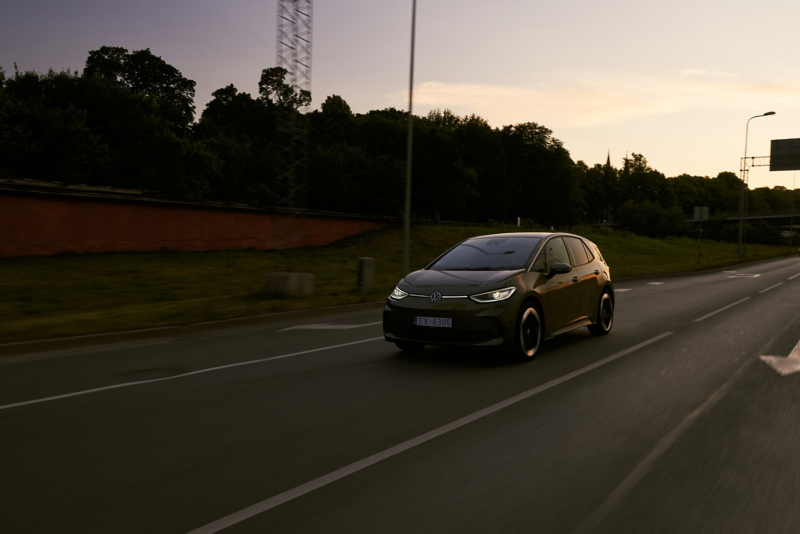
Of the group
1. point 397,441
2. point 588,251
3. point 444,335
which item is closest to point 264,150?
point 588,251

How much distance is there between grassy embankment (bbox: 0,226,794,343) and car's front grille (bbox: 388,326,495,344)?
5.49 meters

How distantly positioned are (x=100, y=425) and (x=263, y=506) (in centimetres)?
240

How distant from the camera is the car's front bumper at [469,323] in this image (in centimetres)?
776

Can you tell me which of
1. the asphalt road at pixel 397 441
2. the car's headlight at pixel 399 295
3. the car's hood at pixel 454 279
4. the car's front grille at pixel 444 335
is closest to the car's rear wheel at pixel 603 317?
the asphalt road at pixel 397 441

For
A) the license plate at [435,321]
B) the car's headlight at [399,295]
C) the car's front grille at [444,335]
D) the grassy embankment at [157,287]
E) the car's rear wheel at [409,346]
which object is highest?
the car's headlight at [399,295]

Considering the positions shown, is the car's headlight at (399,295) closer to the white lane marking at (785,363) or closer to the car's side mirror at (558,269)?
the car's side mirror at (558,269)

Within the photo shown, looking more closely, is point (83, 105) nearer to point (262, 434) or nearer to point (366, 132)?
point (366, 132)

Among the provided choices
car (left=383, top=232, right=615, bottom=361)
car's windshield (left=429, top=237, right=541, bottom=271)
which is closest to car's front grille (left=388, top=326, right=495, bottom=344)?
car (left=383, top=232, right=615, bottom=361)

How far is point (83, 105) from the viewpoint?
46250mm

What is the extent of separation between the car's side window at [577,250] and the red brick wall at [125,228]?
8323 millimetres

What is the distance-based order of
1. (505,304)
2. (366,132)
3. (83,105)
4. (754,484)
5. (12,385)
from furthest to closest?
(366,132), (83,105), (505,304), (12,385), (754,484)

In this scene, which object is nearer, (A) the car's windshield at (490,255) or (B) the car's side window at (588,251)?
(A) the car's windshield at (490,255)

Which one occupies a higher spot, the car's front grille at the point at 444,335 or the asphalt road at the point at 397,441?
the car's front grille at the point at 444,335

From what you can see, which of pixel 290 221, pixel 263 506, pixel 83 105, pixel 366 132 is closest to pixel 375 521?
pixel 263 506
